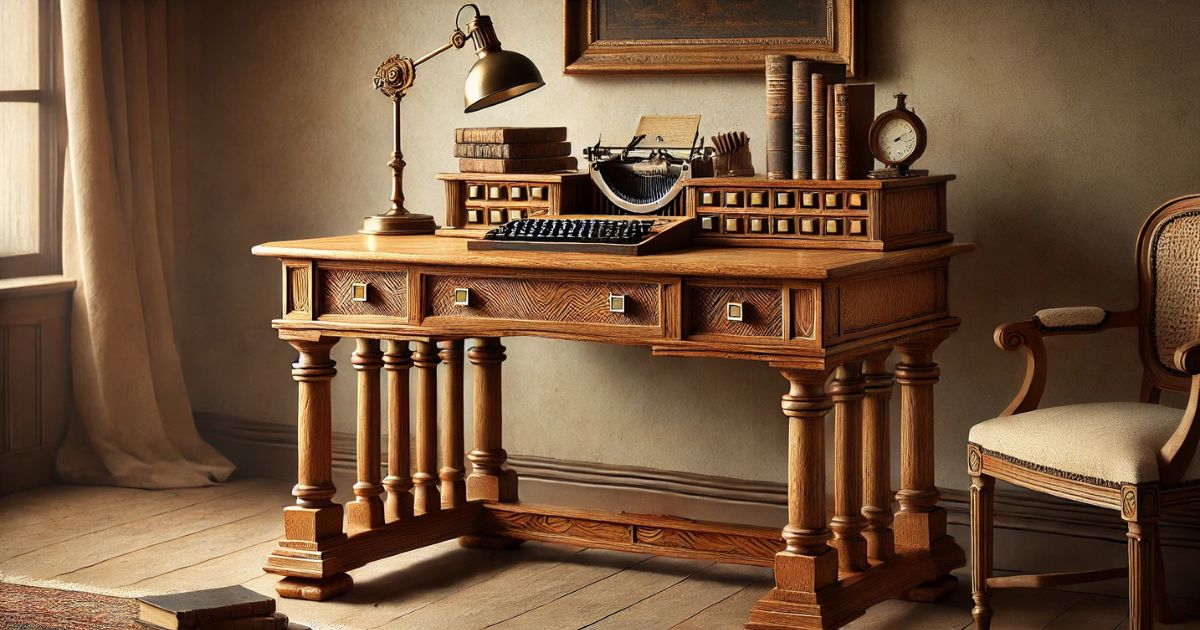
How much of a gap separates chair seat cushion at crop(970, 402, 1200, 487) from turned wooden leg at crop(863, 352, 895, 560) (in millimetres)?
418

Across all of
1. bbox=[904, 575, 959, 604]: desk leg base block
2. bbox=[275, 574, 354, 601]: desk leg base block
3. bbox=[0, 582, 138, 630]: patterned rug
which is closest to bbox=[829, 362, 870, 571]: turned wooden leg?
bbox=[904, 575, 959, 604]: desk leg base block

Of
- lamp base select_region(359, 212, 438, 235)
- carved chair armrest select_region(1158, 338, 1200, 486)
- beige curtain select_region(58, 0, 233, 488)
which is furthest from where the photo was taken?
beige curtain select_region(58, 0, 233, 488)

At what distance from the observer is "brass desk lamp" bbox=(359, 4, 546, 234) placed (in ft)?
12.9

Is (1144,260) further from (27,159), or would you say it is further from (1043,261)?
(27,159)

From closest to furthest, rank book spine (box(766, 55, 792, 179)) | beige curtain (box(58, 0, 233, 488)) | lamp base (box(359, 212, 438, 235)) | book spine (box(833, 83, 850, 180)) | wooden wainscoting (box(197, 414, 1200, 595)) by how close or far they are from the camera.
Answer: book spine (box(833, 83, 850, 180)) → book spine (box(766, 55, 792, 179)) → wooden wainscoting (box(197, 414, 1200, 595)) → lamp base (box(359, 212, 438, 235)) → beige curtain (box(58, 0, 233, 488))

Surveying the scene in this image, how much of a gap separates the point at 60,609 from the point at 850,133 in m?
2.16

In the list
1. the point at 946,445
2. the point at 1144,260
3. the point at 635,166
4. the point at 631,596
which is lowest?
the point at 631,596

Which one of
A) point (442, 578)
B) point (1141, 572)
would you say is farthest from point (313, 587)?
point (1141, 572)

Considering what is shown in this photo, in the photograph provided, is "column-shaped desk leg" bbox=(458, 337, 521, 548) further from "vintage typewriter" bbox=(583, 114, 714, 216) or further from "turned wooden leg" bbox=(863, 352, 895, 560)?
"turned wooden leg" bbox=(863, 352, 895, 560)

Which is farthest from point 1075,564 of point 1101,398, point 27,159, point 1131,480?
point 27,159

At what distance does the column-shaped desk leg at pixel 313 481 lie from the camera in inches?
149

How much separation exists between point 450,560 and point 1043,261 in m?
1.77

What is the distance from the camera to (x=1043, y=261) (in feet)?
12.8

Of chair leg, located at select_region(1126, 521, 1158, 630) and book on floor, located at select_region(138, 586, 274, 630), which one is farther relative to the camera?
book on floor, located at select_region(138, 586, 274, 630)
